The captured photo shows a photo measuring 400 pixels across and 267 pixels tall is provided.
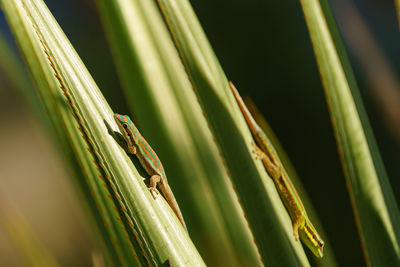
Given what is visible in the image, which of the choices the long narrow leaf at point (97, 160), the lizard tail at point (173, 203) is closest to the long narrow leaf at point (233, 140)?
the lizard tail at point (173, 203)

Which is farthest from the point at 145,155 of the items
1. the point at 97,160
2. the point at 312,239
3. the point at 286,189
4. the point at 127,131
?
the point at 286,189

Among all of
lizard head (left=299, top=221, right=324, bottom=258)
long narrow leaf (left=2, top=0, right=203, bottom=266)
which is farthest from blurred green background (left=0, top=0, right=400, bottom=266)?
long narrow leaf (left=2, top=0, right=203, bottom=266)

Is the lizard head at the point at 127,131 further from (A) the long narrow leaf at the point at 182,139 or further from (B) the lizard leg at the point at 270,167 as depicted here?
(B) the lizard leg at the point at 270,167

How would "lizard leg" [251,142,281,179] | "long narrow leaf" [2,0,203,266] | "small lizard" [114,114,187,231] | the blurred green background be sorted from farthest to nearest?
"lizard leg" [251,142,281,179] → the blurred green background → "small lizard" [114,114,187,231] → "long narrow leaf" [2,0,203,266]

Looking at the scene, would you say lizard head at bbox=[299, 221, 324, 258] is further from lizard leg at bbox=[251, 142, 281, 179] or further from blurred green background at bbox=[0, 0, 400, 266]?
lizard leg at bbox=[251, 142, 281, 179]

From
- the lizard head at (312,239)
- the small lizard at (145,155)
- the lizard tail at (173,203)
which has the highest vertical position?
the small lizard at (145,155)

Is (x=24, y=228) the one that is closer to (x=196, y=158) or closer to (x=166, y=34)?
(x=196, y=158)
